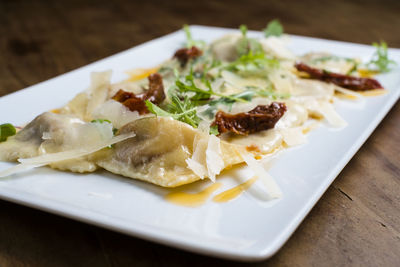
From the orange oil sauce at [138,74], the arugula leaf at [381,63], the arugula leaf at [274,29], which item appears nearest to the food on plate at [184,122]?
the orange oil sauce at [138,74]

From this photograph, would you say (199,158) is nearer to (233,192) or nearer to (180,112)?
(233,192)

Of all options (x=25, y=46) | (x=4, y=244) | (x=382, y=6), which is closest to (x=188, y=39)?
(x=25, y=46)

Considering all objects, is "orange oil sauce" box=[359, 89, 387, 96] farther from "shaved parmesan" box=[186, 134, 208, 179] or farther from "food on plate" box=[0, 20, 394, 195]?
"shaved parmesan" box=[186, 134, 208, 179]

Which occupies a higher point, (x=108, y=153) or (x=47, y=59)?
(x=108, y=153)

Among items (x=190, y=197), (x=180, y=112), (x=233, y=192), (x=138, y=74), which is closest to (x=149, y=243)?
(x=190, y=197)

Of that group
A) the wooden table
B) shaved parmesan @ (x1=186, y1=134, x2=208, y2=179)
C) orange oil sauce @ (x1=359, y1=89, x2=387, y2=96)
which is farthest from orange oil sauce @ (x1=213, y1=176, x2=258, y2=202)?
orange oil sauce @ (x1=359, y1=89, x2=387, y2=96)

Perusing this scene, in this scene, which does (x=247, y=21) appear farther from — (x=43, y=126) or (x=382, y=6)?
(x=43, y=126)
